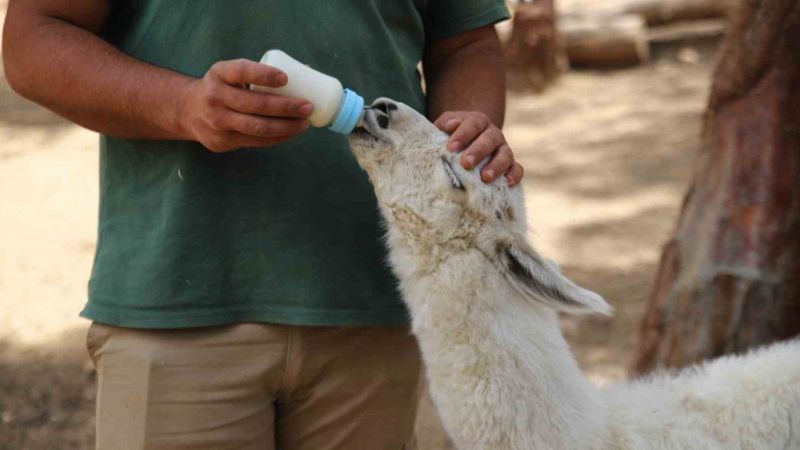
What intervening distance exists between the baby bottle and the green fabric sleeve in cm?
48

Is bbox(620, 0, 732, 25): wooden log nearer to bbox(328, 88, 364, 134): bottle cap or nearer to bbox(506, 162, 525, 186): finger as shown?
bbox(506, 162, 525, 186): finger

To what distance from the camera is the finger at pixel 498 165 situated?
214 cm

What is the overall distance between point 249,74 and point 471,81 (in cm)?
78

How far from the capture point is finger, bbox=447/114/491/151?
214 cm

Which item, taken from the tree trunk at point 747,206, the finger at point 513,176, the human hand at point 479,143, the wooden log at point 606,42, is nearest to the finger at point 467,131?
the human hand at point 479,143

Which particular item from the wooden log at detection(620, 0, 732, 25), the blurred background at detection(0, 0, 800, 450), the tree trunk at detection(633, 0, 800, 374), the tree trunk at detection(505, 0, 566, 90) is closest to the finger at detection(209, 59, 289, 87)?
the blurred background at detection(0, 0, 800, 450)

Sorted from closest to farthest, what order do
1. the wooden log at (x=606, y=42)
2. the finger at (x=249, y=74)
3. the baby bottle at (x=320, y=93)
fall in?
1. the finger at (x=249, y=74)
2. the baby bottle at (x=320, y=93)
3. the wooden log at (x=606, y=42)

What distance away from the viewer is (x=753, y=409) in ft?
7.76

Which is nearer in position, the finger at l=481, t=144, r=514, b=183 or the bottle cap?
the bottle cap

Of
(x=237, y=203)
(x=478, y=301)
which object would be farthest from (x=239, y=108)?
(x=478, y=301)

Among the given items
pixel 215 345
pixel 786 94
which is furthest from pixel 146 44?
pixel 786 94

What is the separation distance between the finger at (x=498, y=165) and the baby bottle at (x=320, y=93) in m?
0.29

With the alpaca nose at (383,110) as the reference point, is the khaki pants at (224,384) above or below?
below

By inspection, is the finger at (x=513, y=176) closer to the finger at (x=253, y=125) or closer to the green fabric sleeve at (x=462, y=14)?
the green fabric sleeve at (x=462, y=14)
